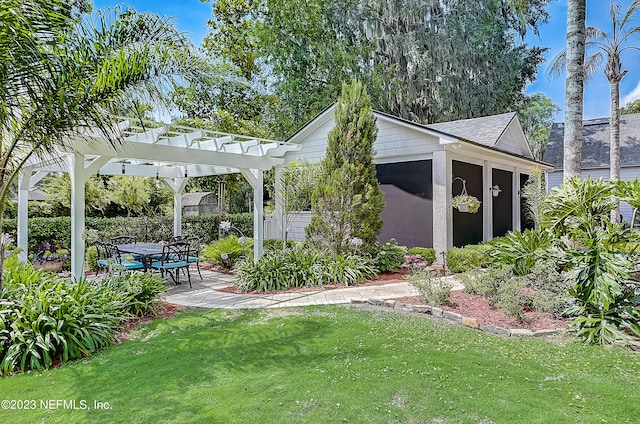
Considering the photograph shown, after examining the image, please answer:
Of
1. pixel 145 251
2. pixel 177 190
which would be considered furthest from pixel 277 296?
pixel 177 190

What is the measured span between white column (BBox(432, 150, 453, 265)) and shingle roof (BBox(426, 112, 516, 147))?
3.45m

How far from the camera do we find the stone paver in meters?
6.76

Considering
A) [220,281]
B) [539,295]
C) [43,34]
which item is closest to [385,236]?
[220,281]

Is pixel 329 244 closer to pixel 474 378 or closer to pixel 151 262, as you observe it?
pixel 151 262

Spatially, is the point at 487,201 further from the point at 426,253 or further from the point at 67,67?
the point at 67,67

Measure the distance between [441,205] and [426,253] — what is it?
1317mm

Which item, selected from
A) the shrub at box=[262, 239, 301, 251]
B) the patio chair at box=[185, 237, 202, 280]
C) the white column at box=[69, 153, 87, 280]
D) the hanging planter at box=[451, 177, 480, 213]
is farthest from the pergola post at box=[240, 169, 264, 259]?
the hanging planter at box=[451, 177, 480, 213]

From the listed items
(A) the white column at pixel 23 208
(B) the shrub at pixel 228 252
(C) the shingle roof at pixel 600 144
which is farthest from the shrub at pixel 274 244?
(C) the shingle roof at pixel 600 144

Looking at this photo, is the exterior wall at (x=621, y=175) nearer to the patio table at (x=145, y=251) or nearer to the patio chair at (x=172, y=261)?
the patio chair at (x=172, y=261)

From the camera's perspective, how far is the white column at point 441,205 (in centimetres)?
988

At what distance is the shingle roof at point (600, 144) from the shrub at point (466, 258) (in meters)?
14.8

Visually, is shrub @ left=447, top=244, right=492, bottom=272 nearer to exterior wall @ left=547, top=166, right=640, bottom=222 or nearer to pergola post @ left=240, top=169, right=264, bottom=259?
pergola post @ left=240, top=169, right=264, bottom=259

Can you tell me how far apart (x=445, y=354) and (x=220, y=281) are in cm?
618

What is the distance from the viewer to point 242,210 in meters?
22.7
